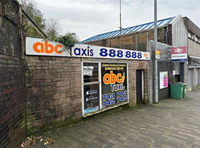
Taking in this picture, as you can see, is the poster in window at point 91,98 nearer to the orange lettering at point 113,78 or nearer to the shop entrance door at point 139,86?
the orange lettering at point 113,78

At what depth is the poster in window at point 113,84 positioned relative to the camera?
5789 millimetres

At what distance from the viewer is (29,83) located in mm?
3752

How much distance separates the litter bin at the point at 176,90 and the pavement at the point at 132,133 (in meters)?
3.62

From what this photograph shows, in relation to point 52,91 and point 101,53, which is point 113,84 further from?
point 52,91

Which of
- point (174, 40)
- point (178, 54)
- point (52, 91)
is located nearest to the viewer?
point (52, 91)

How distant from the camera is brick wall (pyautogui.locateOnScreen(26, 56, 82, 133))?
3793mm

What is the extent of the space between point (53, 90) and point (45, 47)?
4.31 feet

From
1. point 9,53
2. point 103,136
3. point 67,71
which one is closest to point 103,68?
point 67,71

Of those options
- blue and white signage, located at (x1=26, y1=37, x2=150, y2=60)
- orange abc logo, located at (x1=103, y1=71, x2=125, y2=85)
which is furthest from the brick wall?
orange abc logo, located at (x1=103, y1=71, x2=125, y2=85)

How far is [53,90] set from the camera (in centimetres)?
420


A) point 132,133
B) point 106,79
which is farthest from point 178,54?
point 132,133

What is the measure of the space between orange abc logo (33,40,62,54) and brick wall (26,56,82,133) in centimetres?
20

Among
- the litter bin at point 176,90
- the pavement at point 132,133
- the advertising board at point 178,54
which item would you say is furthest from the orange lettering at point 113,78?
the advertising board at point 178,54

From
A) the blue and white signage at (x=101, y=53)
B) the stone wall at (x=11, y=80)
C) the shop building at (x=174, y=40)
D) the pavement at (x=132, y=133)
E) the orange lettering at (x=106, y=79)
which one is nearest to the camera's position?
the stone wall at (x=11, y=80)
